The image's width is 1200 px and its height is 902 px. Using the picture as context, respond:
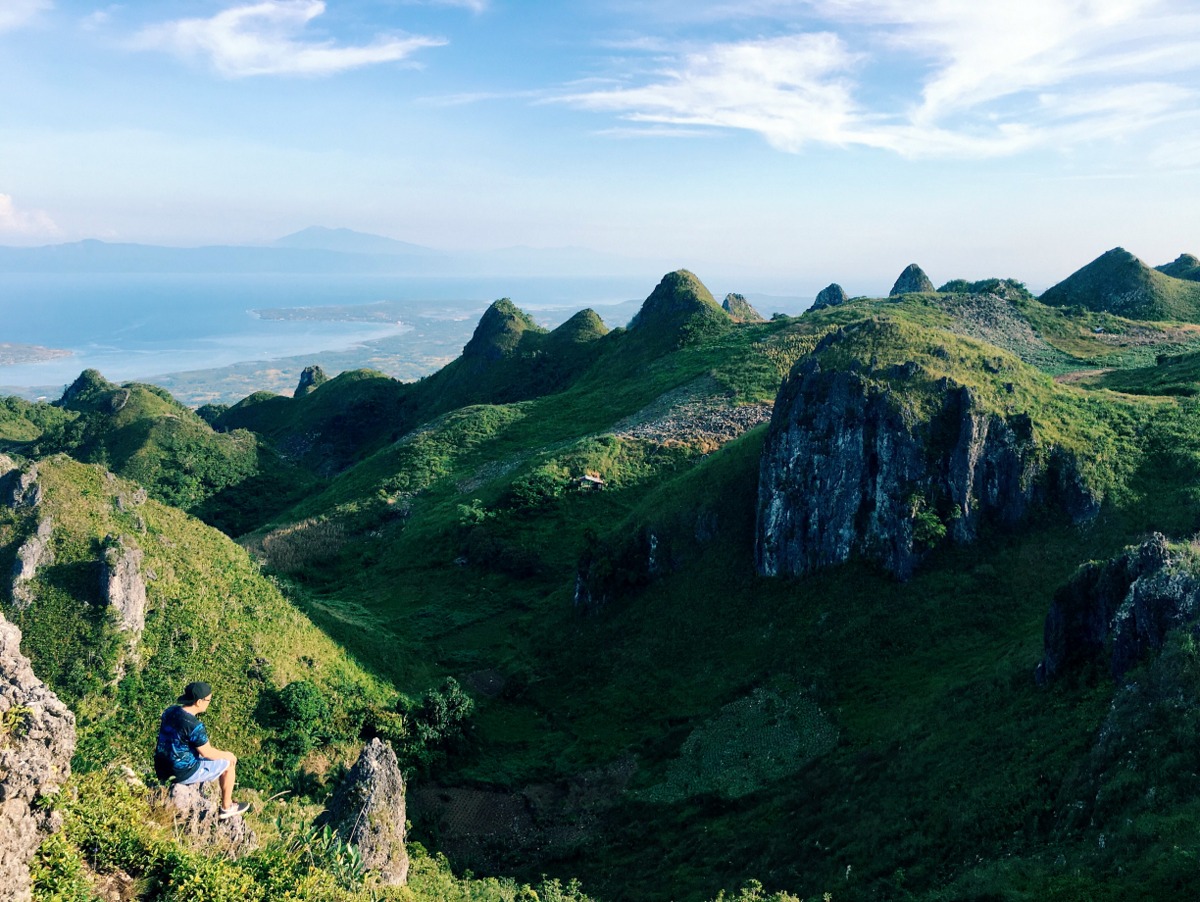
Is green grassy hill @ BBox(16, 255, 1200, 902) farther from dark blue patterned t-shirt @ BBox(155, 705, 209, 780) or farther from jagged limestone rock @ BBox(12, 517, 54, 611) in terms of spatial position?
dark blue patterned t-shirt @ BBox(155, 705, 209, 780)

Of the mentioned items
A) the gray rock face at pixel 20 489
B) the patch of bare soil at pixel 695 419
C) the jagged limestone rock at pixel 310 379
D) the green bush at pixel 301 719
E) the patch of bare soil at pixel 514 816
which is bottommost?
the patch of bare soil at pixel 514 816

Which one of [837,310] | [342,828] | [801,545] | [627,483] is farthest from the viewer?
[837,310]

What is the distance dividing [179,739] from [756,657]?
29419 millimetres

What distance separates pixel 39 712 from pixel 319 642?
2572 centimetres

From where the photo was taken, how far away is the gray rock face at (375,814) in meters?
18.2

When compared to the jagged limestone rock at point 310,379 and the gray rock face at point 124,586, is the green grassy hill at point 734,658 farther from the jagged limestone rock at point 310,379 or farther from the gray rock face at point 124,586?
the jagged limestone rock at point 310,379

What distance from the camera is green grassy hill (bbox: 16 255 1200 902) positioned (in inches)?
774

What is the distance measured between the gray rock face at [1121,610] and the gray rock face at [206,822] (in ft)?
76.7

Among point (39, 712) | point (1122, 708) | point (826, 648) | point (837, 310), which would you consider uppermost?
point (837, 310)

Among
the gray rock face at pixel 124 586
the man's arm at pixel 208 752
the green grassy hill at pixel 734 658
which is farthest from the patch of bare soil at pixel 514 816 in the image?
the man's arm at pixel 208 752

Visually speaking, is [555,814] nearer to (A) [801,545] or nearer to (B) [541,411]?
(A) [801,545]

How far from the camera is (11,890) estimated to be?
372 inches

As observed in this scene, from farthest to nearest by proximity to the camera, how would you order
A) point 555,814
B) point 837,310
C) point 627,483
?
point 837,310 → point 627,483 → point 555,814

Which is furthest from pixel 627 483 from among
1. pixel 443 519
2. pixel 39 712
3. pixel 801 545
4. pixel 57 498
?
pixel 39 712
